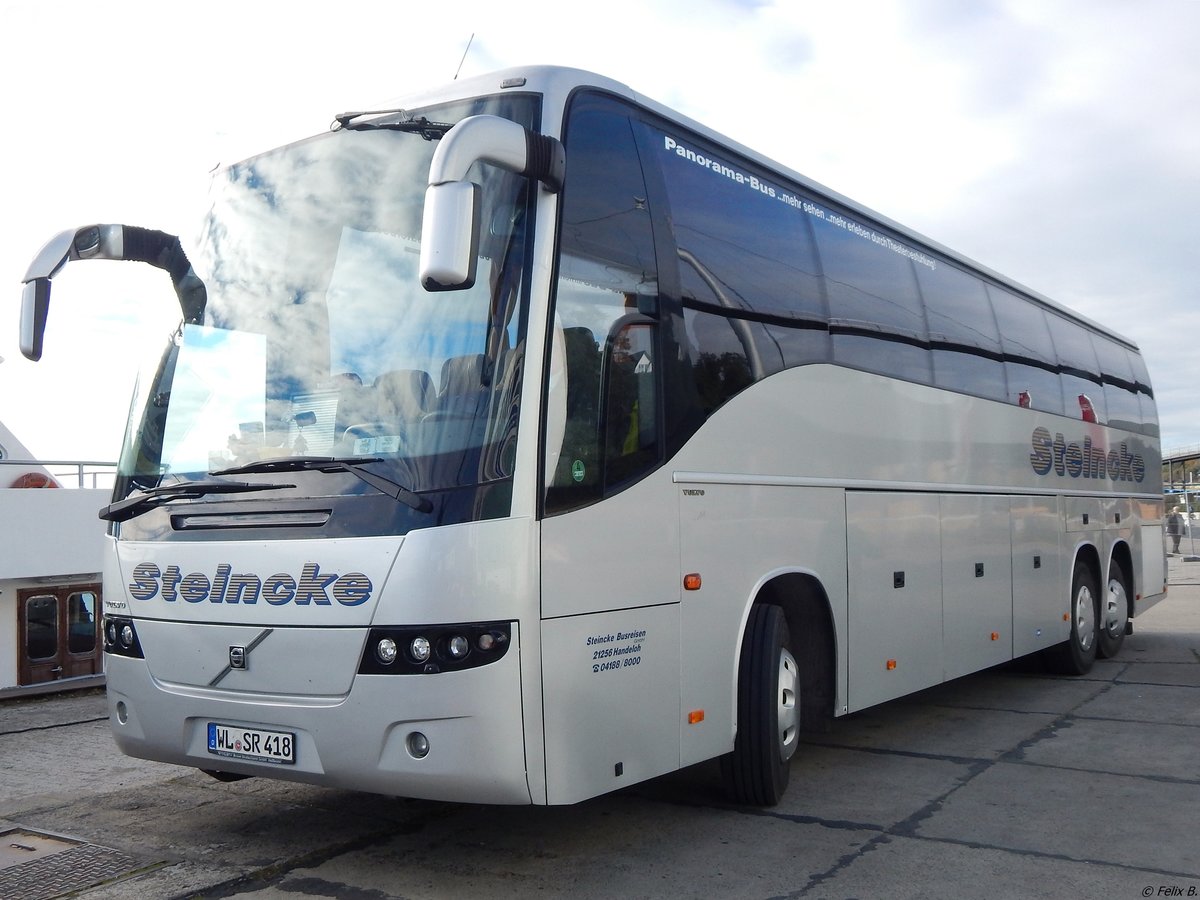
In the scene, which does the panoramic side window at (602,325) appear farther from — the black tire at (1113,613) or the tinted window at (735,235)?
the black tire at (1113,613)

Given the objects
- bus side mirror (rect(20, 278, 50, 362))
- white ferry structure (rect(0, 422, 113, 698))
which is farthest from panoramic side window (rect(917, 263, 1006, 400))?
white ferry structure (rect(0, 422, 113, 698))

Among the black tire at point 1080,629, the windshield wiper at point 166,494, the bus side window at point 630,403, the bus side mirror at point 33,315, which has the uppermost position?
the bus side mirror at point 33,315

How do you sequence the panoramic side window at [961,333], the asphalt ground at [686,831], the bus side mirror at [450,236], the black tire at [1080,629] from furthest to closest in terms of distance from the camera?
the black tire at [1080,629] → the panoramic side window at [961,333] → the asphalt ground at [686,831] → the bus side mirror at [450,236]

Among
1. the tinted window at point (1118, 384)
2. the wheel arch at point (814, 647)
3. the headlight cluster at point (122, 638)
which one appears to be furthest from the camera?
the tinted window at point (1118, 384)

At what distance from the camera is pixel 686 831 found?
5.76m

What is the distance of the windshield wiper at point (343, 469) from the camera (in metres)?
4.53

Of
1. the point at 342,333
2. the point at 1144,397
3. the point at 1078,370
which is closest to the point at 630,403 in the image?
the point at 342,333

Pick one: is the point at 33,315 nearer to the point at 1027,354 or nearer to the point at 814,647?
the point at 814,647

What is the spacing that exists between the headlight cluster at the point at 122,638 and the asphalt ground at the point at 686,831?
0.95 metres

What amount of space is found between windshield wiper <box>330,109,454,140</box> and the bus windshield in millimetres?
35

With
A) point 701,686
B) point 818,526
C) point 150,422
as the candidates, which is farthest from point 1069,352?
point 150,422

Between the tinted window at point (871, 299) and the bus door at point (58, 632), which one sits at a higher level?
the tinted window at point (871, 299)

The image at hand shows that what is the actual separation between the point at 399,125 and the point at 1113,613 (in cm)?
1042

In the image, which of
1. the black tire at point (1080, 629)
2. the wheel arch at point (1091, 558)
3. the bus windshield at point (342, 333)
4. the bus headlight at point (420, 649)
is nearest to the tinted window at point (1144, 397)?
the wheel arch at point (1091, 558)
